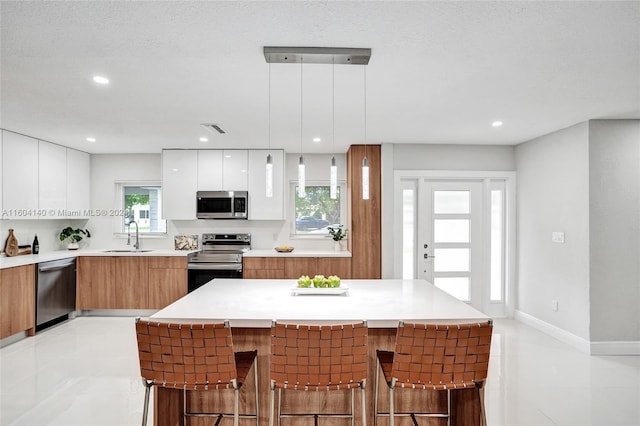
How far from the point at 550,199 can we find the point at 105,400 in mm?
4829

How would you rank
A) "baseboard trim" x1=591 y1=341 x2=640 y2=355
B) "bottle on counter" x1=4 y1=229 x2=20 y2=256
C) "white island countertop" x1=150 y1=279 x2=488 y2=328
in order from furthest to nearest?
"bottle on counter" x1=4 y1=229 x2=20 y2=256, "baseboard trim" x1=591 y1=341 x2=640 y2=355, "white island countertop" x1=150 y1=279 x2=488 y2=328

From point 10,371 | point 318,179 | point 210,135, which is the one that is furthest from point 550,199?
point 10,371

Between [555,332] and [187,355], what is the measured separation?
4.18 m

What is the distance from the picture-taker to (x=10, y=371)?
3.33m

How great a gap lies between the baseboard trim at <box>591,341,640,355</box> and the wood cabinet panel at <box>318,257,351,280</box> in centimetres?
272

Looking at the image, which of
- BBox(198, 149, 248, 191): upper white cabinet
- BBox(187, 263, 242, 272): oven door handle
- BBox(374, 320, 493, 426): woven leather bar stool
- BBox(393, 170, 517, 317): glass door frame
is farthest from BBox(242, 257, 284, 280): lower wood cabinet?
BBox(374, 320, 493, 426): woven leather bar stool

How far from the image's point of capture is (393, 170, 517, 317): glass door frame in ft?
16.4

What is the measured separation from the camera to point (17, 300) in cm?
410

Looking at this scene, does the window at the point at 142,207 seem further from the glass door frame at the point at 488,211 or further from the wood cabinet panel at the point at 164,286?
the glass door frame at the point at 488,211

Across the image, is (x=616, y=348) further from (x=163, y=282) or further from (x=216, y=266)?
(x=163, y=282)

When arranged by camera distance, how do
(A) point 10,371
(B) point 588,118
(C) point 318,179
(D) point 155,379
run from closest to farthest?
(D) point 155,379 < (A) point 10,371 < (B) point 588,118 < (C) point 318,179

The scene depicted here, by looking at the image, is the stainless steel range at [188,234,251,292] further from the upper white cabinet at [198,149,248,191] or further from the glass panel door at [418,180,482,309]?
the glass panel door at [418,180,482,309]

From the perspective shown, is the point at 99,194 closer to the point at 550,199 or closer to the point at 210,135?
the point at 210,135

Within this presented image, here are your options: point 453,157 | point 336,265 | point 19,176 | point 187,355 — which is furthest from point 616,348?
point 19,176
